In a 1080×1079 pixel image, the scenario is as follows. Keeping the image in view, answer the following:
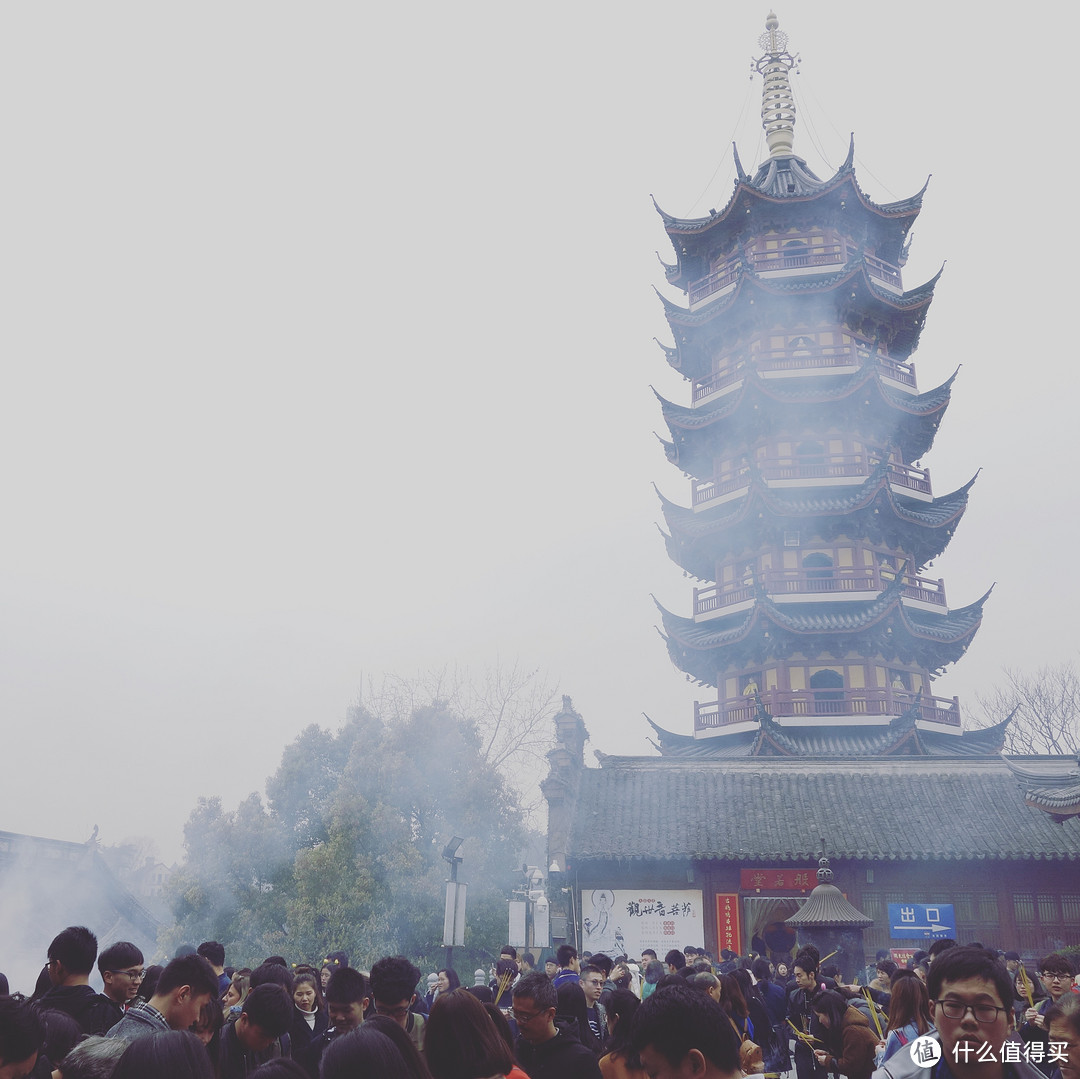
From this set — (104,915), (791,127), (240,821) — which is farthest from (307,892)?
(791,127)

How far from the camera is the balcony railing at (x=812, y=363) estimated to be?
29.3 meters

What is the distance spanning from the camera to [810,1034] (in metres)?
7.17

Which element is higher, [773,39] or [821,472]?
[773,39]

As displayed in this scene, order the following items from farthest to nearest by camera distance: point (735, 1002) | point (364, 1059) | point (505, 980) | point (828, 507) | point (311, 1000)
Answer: point (828, 507) → point (505, 980) → point (735, 1002) → point (311, 1000) → point (364, 1059)

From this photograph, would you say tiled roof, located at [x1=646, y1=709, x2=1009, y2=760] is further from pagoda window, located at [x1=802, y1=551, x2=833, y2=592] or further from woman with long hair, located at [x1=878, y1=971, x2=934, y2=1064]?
woman with long hair, located at [x1=878, y1=971, x2=934, y2=1064]

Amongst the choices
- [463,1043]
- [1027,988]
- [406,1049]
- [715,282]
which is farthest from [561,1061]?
[715,282]

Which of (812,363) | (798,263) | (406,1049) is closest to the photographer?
(406,1049)

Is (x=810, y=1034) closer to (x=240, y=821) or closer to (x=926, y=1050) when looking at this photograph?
(x=926, y=1050)

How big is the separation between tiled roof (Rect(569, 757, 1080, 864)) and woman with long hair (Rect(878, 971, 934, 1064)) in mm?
15777

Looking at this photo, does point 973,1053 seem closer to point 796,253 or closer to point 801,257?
point 801,257

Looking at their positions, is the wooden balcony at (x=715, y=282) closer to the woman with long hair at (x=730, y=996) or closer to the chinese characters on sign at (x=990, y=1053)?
the woman with long hair at (x=730, y=996)

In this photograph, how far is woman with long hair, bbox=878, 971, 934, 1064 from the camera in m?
5.23

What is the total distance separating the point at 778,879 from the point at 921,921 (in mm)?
3006

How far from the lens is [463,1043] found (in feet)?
11.3
